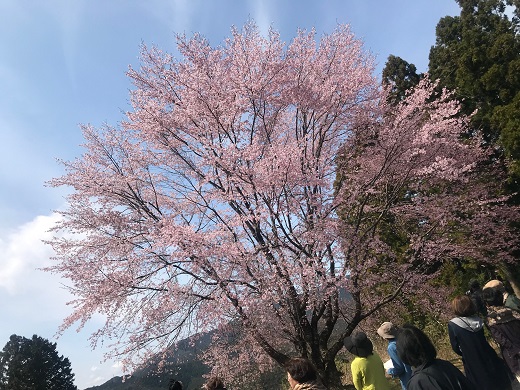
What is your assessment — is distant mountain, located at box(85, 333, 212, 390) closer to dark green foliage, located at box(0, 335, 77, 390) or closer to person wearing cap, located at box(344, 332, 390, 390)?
person wearing cap, located at box(344, 332, 390, 390)

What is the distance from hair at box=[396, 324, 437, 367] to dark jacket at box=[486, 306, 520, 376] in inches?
72.0

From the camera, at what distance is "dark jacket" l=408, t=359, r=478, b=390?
215 centimetres

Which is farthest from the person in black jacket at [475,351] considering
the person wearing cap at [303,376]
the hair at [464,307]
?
the person wearing cap at [303,376]

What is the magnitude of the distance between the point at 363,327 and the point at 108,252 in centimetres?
961

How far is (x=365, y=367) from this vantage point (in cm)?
355

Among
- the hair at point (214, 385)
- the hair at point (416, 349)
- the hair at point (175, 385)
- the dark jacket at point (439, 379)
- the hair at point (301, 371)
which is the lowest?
the dark jacket at point (439, 379)

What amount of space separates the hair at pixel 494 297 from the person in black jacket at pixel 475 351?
17.2 inches

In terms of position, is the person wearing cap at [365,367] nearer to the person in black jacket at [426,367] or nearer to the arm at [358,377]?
the arm at [358,377]

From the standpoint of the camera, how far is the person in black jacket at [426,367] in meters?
2.16

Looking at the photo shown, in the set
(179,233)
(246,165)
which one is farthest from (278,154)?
(179,233)

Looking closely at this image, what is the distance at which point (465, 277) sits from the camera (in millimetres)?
14234

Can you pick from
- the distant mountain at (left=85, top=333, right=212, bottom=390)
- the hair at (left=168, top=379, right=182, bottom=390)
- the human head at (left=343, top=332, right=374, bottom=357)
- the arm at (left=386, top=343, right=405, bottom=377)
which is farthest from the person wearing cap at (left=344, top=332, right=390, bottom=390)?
the distant mountain at (left=85, top=333, right=212, bottom=390)

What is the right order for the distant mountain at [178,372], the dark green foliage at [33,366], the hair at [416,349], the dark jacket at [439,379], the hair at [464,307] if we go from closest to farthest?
the dark jacket at [439,379] < the hair at [416,349] < the hair at [464,307] < the distant mountain at [178,372] < the dark green foliage at [33,366]

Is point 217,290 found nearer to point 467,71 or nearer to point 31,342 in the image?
point 467,71
